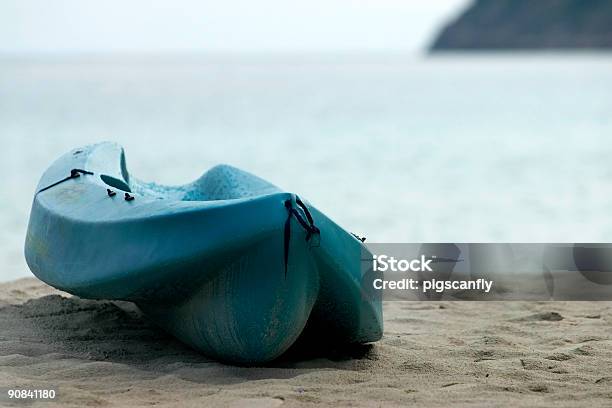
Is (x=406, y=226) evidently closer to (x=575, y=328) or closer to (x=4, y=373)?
(x=575, y=328)

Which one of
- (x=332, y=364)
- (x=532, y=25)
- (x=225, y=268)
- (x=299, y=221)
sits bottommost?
(x=332, y=364)

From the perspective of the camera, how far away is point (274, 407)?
12.8 ft

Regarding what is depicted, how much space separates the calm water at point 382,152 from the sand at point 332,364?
4.05 metres

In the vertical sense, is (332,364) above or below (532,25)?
below

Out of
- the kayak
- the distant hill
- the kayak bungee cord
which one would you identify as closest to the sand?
the kayak

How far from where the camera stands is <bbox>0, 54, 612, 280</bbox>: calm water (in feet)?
38.7

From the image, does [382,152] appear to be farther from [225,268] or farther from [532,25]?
[532,25]

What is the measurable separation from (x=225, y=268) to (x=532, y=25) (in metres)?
106

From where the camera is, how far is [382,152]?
20.1 metres

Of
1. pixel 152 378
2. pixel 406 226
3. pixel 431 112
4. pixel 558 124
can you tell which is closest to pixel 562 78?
pixel 431 112

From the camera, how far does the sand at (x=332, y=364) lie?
13.4 feet

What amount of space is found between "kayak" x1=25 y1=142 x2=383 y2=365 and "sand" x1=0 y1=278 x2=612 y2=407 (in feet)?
0.57

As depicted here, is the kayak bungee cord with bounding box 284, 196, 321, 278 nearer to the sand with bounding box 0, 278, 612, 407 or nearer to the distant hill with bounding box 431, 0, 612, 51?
the sand with bounding box 0, 278, 612, 407

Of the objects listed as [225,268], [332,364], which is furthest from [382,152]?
[225,268]
